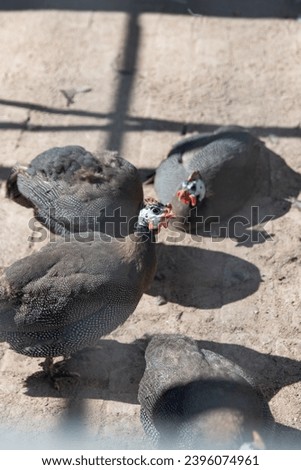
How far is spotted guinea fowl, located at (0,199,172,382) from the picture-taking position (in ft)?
15.2

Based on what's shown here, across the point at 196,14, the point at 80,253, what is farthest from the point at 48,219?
the point at 196,14

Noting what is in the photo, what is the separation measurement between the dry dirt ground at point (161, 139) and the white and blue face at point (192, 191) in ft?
0.94

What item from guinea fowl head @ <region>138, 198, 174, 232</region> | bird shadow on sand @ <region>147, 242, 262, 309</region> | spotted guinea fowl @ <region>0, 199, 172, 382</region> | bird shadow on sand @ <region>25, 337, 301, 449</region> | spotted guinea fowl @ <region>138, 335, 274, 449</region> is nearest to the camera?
spotted guinea fowl @ <region>138, 335, 274, 449</region>

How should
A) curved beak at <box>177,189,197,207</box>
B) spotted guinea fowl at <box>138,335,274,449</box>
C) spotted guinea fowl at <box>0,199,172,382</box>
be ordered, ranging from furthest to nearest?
curved beak at <box>177,189,197,207</box>, spotted guinea fowl at <box>0,199,172,382</box>, spotted guinea fowl at <box>138,335,274,449</box>

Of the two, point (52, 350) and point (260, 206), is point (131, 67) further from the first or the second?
point (52, 350)

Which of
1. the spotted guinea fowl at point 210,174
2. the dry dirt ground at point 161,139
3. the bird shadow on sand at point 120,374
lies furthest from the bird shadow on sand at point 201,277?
the bird shadow on sand at point 120,374

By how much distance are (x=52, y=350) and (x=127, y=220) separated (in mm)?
1192

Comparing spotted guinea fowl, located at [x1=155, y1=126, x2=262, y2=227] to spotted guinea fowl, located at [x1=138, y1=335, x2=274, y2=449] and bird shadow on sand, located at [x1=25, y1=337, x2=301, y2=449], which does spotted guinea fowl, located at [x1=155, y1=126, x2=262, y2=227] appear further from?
spotted guinea fowl, located at [x1=138, y1=335, x2=274, y2=449]

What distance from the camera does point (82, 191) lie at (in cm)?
560

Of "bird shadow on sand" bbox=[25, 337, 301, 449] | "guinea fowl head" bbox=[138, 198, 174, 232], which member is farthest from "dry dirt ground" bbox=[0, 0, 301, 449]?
"guinea fowl head" bbox=[138, 198, 174, 232]

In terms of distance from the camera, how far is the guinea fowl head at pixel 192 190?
582 centimetres

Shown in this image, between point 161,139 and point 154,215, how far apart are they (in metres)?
1.77

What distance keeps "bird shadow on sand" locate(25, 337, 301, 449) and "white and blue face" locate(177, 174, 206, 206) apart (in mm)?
1114

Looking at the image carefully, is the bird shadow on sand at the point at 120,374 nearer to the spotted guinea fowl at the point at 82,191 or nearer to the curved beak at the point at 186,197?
the spotted guinea fowl at the point at 82,191
